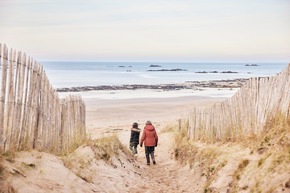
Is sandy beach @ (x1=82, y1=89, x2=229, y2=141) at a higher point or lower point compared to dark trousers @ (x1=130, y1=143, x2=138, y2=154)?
lower

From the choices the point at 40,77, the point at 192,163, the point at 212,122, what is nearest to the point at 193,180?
the point at 192,163

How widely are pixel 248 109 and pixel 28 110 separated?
16.5 feet

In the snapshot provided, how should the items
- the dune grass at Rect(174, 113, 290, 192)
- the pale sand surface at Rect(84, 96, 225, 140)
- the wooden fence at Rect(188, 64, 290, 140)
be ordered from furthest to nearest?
the pale sand surface at Rect(84, 96, 225, 140) → the wooden fence at Rect(188, 64, 290, 140) → the dune grass at Rect(174, 113, 290, 192)

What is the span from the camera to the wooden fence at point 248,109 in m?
8.78

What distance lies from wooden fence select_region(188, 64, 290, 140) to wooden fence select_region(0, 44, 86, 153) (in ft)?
13.2

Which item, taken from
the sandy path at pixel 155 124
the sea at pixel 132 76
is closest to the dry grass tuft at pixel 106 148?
the sandy path at pixel 155 124

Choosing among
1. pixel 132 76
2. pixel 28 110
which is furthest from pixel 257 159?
pixel 132 76

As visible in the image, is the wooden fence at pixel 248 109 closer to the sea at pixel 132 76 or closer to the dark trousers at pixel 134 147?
the dark trousers at pixel 134 147

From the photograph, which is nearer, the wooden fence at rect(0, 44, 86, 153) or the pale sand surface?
the wooden fence at rect(0, 44, 86, 153)

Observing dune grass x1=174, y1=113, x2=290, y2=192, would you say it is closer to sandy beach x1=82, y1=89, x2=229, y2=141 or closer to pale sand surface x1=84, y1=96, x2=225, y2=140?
A: sandy beach x1=82, y1=89, x2=229, y2=141

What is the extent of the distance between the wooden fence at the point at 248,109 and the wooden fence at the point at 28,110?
4034 millimetres

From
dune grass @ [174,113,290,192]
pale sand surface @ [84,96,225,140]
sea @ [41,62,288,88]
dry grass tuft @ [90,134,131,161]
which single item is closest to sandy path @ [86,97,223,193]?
pale sand surface @ [84,96,225,140]

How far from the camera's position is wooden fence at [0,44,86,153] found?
710cm

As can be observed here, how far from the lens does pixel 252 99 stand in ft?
32.7
